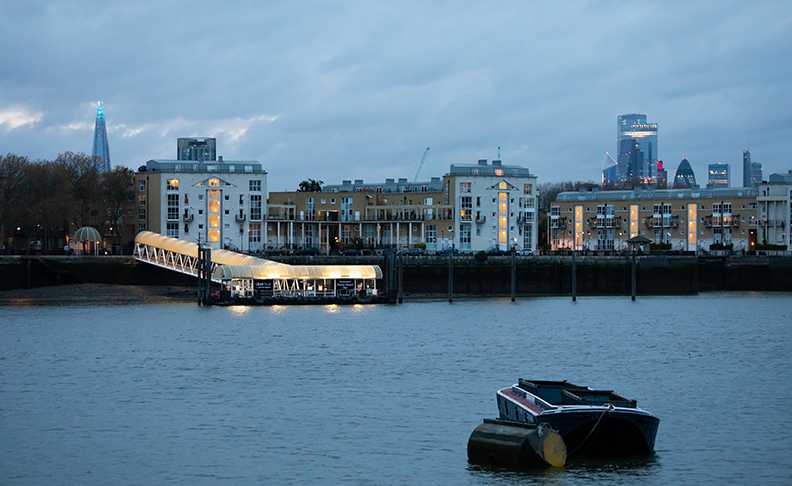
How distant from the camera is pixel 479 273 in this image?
358 feet

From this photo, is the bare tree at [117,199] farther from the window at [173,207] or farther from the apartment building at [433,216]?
the apartment building at [433,216]

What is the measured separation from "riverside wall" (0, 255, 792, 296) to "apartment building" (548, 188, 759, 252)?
30.7 m

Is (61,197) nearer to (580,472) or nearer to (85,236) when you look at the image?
(85,236)

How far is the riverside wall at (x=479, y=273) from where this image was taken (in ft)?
341

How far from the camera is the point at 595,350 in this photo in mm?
59188

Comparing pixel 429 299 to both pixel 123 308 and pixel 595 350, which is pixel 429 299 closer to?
pixel 123 308

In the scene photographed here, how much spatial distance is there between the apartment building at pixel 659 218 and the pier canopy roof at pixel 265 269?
2910 inches

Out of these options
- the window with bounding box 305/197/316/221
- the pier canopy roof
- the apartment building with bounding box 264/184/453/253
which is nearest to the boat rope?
the pier canopy roof

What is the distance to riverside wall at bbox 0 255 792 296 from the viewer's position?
10400cm

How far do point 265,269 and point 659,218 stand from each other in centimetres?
8802

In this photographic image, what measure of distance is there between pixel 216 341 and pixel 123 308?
98.2 feet

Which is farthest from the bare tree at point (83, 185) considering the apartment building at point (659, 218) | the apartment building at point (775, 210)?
the apartment building at point (775, 210)

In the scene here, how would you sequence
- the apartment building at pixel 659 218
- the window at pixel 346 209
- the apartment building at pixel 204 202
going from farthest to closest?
1. the apartment building at pixel 659 218
2. the window at pixel 346 209
3. the apartment building at pixel 204 202

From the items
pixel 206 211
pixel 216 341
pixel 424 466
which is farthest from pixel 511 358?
pixel 206 211
